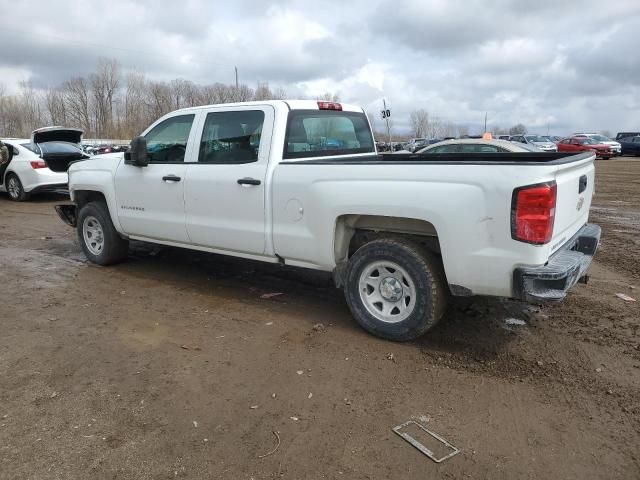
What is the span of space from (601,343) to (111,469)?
3724mm

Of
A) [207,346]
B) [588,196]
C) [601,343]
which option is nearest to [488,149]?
[588,196]

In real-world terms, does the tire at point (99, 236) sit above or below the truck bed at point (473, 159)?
below

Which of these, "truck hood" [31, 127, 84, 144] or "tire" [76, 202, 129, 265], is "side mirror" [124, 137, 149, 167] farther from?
"truck hood" [31, 127, 84, 144]

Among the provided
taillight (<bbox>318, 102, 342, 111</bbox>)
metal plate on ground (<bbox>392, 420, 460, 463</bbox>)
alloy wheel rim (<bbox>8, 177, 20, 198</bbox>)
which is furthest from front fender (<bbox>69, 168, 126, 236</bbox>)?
alloy wheel rim (<bbox>8, 177, 20, 198</bbox>)

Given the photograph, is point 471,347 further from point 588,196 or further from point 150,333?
point 150,333

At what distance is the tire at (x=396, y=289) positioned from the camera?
3988mm

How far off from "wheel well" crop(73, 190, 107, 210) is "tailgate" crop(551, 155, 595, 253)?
5.41m

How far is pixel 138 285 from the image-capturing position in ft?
19.6

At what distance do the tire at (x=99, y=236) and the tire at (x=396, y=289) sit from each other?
11.8 ft

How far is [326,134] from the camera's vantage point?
17.7ft

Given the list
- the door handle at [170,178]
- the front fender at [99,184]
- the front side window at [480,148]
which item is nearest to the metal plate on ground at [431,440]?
the door handle at [170,178]

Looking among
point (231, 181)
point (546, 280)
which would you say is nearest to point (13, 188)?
point (231, 181)

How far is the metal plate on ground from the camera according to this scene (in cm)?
281

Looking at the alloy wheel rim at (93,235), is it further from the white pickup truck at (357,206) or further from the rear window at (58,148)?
the rear window at (58,148)
